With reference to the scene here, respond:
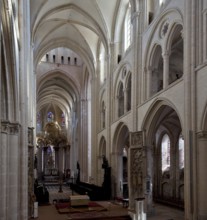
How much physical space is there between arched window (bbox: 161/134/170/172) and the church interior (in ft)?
0.25

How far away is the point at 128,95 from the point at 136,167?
5713mm

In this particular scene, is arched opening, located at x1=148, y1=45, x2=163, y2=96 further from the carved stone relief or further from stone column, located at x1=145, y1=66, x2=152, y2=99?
the carved stone relief

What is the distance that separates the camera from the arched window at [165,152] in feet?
86.8

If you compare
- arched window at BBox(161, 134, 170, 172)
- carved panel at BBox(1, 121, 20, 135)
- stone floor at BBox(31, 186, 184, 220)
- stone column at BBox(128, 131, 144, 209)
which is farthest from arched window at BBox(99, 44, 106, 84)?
carved panel at BBox(1, 121, 20, 135)

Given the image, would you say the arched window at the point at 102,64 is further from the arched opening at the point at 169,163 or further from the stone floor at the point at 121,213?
the stone floor at the point at 121,213

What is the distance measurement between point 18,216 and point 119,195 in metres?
11.8

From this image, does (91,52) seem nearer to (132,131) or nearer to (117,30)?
(117,30)

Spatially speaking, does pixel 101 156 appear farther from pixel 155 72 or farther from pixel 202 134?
pixel 202 134

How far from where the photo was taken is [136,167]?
18.9 meters

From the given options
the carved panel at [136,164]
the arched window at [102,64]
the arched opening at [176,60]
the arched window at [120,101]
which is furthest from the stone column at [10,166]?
the arched window at [102,64]

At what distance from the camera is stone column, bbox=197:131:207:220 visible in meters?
12.4

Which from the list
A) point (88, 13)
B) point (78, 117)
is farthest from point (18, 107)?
point (78, 117)

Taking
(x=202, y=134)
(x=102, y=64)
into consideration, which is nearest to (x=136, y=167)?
(x=202, y=134)

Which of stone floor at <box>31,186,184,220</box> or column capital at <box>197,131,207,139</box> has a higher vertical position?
column capital at <box>197,131,207,139</box>
